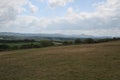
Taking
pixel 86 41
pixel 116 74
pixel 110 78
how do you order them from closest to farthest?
pixel 110 78 < pixel 116 74 < pixel 86 41

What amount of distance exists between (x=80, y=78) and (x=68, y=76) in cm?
112

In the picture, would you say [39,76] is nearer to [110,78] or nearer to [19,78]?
[19,78]

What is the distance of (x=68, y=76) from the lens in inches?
558

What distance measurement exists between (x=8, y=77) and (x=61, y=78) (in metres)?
4.02

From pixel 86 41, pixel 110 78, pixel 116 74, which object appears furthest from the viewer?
pixel 86 41

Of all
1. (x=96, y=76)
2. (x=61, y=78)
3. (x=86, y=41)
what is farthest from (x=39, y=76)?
(x=86, y=41)

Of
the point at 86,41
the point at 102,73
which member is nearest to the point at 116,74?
the point at 102,73

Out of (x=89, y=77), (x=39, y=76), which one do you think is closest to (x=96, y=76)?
(x=89, y=77)

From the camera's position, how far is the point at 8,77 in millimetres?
14719

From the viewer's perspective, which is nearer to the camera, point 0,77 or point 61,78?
point 61,78

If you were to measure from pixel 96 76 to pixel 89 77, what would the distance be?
0.54m

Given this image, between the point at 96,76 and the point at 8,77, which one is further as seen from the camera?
the point at 8,77

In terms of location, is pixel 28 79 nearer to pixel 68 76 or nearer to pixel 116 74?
pixel 68 76

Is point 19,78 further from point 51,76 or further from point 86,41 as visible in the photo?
point 86,41
